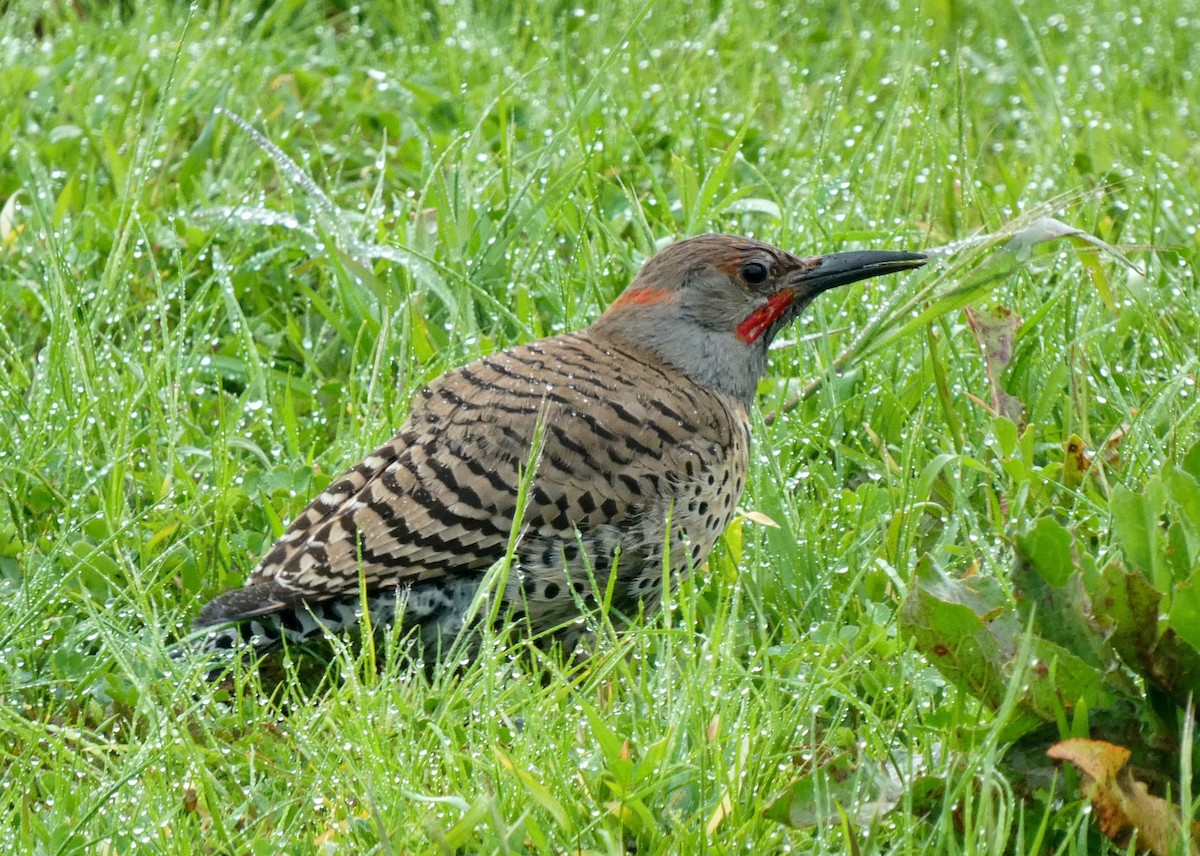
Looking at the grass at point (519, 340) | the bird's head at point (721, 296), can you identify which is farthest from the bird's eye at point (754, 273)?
the grass at point (519, 340)

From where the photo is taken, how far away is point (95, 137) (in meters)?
5.49

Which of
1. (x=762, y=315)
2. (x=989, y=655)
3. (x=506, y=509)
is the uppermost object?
(x=762, y=315)

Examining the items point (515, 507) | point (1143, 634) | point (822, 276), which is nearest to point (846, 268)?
point (822, 276)

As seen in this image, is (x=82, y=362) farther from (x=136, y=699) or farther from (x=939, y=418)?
(x=939, y=418)

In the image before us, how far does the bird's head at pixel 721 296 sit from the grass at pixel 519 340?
217 millimetres

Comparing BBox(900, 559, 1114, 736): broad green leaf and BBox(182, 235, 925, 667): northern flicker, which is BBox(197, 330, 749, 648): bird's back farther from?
BBox(900, 559, 1114, 736): broad green leaf

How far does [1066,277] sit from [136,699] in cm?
273

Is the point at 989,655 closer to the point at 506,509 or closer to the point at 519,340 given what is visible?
the point at 506,509

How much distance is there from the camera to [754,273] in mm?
4219

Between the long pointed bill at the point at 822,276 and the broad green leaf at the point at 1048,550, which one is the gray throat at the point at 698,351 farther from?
the broad green leaf at the point at 1048,550

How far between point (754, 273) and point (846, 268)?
0.23m

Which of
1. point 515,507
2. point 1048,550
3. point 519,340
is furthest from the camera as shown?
point 519,340

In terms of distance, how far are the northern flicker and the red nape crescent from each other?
0.25 metres

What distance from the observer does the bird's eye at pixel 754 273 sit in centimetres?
421
